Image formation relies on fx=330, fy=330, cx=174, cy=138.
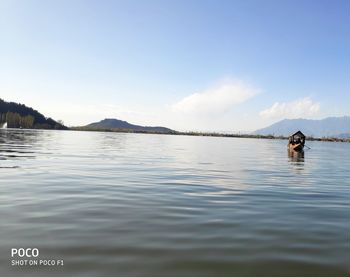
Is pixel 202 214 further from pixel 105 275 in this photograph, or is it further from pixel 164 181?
pixel 164 181

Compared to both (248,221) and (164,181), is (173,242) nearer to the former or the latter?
(248,221)

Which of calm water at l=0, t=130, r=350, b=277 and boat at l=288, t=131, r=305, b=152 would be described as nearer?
calm water at l=0, t=130, r=350, b=277

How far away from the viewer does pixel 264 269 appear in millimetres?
6605

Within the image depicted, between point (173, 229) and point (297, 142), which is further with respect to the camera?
point (297, 142)

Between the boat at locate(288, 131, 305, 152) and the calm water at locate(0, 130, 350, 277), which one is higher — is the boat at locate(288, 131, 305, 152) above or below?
above

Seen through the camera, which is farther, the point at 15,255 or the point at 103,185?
the point at 103,185

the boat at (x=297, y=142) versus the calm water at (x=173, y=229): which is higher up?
the boat at (x=297, y=142)

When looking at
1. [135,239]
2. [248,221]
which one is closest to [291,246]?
[248,221]

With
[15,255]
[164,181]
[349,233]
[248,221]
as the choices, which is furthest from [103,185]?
[349,233]

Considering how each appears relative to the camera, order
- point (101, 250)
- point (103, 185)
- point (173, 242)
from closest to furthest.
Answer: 1. point (101, 250)
2. point (173, 242)
3. point (103, 185)

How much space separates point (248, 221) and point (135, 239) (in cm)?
395

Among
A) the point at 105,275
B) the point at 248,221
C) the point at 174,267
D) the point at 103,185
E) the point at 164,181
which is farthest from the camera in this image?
the point at 164,181

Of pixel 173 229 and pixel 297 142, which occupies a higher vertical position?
pixel 297 142

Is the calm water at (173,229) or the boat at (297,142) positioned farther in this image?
the boat at (297,142)
